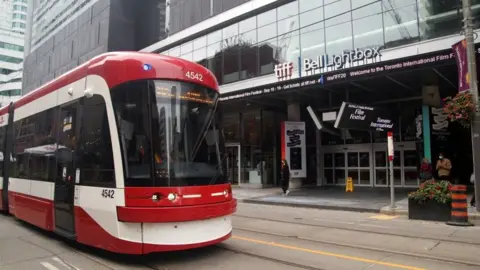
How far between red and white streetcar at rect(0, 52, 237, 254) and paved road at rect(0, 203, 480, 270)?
0.49 metres

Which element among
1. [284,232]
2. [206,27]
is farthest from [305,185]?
[284,232]

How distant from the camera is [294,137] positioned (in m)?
24.3

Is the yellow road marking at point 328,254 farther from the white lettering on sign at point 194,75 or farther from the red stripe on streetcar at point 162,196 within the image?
the white lettering on sign at point 194,75

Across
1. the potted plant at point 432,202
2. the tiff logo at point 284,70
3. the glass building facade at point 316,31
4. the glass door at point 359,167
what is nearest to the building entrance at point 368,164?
the glass door at point 359,167

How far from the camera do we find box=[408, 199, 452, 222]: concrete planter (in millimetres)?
11945

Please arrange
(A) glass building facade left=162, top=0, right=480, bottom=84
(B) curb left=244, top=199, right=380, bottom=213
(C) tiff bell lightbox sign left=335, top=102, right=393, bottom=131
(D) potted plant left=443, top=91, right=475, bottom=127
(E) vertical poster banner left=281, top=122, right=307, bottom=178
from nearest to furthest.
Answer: (D) potted plant left=443, top=91, right=475, bottom=127, (B) curb left=244, top=199, right=380, bottom=213, (C) tiff bell lightbox sign left=335, top=102, right=393, bottom=131, (A) glass building facade left=162, top=0, right=480, bottom=84, (E) vertical poster banner left=281, top=122, right=307, bottom=178

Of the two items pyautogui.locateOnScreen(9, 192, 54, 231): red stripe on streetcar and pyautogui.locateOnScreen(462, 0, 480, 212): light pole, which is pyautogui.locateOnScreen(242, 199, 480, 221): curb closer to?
pyautogui.locateOnScreen(462, 0, 480, 212): light pole

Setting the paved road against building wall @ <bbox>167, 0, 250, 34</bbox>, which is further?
building wall @ <bbox>167, 0, 250, 34</bbox>

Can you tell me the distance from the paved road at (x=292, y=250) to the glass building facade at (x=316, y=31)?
10437 millimetres

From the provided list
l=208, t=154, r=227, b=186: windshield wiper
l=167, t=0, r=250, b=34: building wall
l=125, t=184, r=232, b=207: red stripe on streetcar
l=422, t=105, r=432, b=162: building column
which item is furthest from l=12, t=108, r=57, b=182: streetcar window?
l=167, t=0, r=250, b=34: building wall

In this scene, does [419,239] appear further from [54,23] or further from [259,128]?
[54,23]

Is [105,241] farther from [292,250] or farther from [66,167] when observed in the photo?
[292,250]

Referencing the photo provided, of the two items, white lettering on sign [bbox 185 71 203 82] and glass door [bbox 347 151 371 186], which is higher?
white lettering on sign [bbox 185 71 203 82]

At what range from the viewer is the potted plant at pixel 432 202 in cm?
1197
